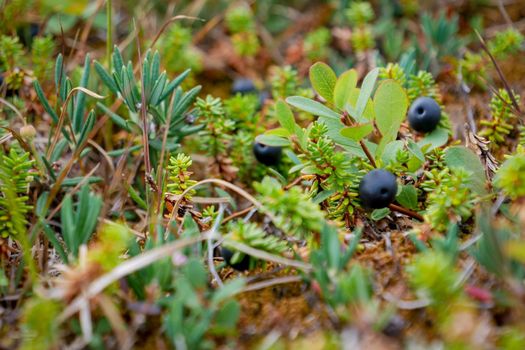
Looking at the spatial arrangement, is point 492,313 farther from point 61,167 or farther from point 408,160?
point 61,167

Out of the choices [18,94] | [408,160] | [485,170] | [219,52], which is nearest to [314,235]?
[408,160]

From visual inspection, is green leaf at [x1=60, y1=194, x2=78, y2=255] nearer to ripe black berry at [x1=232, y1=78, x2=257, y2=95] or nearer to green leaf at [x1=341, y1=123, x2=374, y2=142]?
green leaf at [x1=341, y1=123, x2=374, y2=142]

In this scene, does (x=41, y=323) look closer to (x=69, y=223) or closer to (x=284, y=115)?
(x=69, y=223)

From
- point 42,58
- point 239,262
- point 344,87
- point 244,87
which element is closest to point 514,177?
point 344,87

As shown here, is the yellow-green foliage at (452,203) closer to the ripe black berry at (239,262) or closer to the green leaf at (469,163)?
the green leaf at (469,163)

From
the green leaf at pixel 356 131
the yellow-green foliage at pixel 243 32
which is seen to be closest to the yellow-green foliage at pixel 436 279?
the green leaf at pixel 356 131
